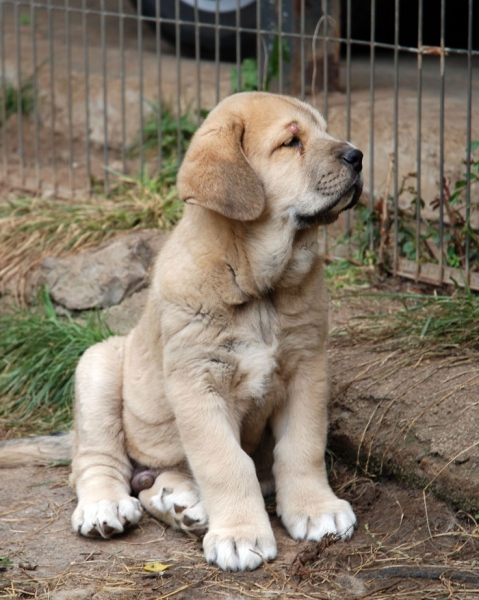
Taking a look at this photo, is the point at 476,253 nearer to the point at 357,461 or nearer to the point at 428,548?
the point at 357,461

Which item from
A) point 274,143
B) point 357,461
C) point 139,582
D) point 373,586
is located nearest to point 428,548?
point 373,586

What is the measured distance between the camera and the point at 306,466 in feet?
14.0

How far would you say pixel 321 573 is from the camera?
3.82 meters

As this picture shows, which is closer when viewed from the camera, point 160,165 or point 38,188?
point 160,165

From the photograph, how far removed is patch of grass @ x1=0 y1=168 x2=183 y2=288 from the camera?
7.57 m

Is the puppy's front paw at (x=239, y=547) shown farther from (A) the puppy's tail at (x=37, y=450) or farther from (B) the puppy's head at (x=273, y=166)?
(A) the puppy's tail at (x=37, y=450)

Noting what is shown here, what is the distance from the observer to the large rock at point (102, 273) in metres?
6.99

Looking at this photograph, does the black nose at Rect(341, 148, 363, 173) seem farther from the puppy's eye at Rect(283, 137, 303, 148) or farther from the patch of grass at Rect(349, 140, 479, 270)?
the patch of grass at Rect(349, 140, 479, 270)

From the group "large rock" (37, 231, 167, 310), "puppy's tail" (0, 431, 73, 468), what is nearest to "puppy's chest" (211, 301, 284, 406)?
"puppy's tail" (0, 431, 73, 468)

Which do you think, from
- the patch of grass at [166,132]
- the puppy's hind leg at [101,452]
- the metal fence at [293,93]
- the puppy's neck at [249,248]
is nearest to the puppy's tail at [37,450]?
the puppy's hind leg at [101,452]

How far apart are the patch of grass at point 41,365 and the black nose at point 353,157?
2.78 meters

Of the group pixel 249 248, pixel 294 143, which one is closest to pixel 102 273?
pixel 249 248

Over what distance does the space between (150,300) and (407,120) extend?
367 cm

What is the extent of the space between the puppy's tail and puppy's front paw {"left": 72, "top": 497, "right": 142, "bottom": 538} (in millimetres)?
934
